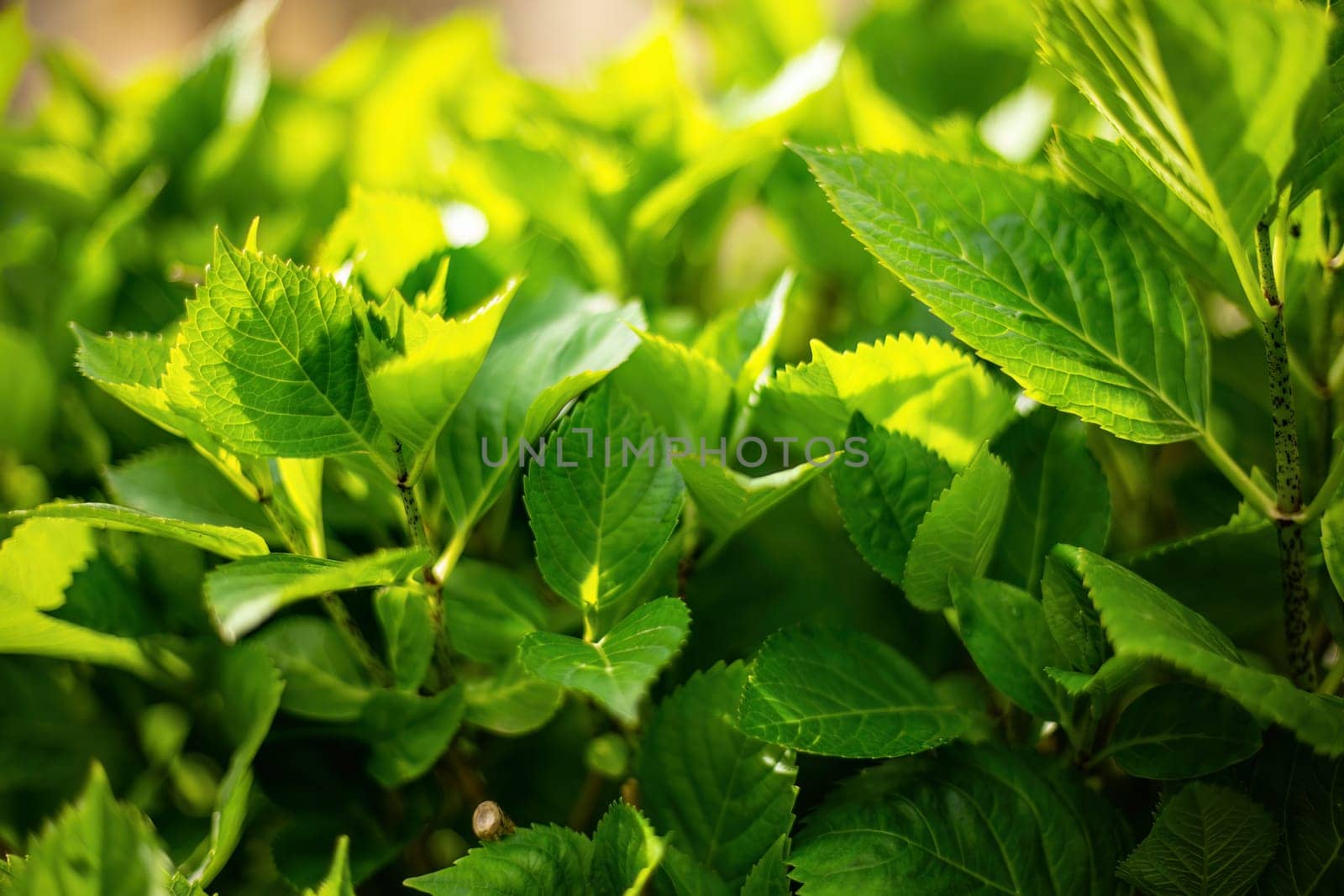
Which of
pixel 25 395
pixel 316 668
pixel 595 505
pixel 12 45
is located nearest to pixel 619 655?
pixel 595 505

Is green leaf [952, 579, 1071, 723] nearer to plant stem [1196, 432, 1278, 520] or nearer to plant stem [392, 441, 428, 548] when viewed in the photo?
plant stem [1196, 432, 1278, 520]

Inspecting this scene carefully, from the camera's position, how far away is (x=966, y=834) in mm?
315

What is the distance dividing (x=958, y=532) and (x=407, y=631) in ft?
0.63

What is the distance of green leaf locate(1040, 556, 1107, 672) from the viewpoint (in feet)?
0.99

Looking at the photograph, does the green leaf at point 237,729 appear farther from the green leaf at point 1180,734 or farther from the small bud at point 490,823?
the green leaf at point 1180,734

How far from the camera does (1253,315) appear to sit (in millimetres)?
330

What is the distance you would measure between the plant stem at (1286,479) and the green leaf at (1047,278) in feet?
0.08

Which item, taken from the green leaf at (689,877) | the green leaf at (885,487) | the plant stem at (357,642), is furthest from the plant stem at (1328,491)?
the plant stem at (357,642)

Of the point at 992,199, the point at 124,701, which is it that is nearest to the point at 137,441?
the point at 124,701

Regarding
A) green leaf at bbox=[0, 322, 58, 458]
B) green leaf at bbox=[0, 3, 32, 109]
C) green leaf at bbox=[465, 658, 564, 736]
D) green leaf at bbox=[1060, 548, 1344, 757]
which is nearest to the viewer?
green leaf at bbox=[1060, 548, 1344, 757]

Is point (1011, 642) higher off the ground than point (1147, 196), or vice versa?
point (1147, 196)

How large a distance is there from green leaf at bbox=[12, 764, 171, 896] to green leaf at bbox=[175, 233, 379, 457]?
0.11 metres

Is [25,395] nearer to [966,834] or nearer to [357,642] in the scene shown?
[357,642]

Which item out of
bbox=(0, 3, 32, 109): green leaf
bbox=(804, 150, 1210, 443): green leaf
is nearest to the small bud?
bbox=(804, 150, 1210, 443): green leaf
